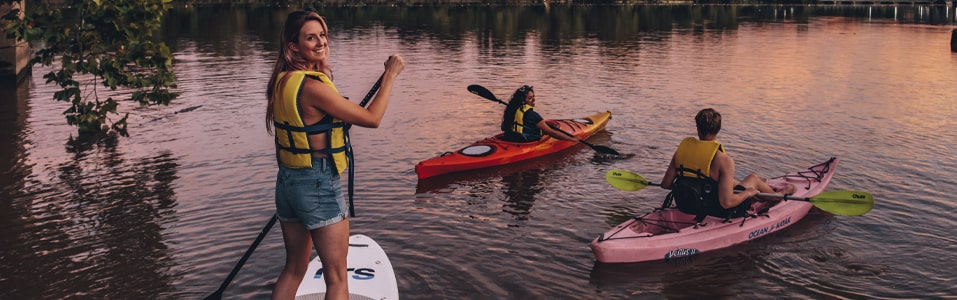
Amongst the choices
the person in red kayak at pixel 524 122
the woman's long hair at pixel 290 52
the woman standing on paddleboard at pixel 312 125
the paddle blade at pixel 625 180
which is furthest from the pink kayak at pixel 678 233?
the woman's long hair at pixel 290 52

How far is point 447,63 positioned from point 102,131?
52.5ft

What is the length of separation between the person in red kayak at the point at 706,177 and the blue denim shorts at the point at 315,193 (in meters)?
4.56

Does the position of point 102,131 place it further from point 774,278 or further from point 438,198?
point 774,278

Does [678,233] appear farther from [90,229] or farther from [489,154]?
[90,229]

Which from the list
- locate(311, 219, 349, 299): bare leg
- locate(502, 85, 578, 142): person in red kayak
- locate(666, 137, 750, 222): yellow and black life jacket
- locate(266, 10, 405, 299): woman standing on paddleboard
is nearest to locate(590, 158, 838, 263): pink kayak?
locate(666, 137, 750, 222): yellow and black life jacket

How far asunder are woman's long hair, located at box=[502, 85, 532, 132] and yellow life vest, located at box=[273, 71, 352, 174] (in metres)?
7.91

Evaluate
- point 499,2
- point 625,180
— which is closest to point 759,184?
point 625,180

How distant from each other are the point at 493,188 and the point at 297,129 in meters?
7.18

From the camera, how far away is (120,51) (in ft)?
39.5

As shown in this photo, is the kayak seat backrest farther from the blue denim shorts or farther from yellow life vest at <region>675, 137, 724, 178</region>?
the blue denim shorts

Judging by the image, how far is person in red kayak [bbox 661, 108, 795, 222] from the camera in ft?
25.6

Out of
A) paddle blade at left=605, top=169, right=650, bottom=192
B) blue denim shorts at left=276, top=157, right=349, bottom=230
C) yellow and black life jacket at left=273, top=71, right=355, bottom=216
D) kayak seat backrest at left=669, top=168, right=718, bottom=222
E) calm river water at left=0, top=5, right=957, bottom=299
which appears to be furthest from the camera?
paddle blade at left=605, top=169, right=650, bottom=192

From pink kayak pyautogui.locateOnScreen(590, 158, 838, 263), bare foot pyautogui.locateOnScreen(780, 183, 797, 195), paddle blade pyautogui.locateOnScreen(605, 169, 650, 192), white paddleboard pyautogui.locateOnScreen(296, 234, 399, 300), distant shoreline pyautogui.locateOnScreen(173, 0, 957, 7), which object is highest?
distant shoreline pyautogui.locateOnScreen(173, 0, 957, 7)

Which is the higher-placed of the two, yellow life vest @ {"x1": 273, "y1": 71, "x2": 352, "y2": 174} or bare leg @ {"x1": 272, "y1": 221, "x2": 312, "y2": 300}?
yellow life vest @ {"x1": 273, "y1": 71, "x2": 352, "y2": 174}
